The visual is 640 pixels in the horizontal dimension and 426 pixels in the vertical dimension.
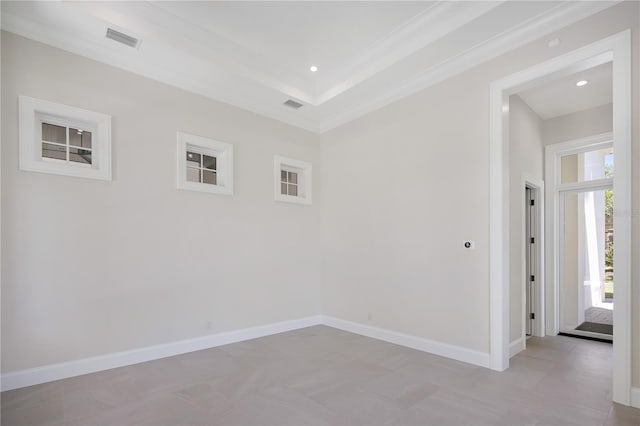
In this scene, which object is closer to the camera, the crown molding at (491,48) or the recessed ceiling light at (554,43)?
the crown molding at (491,48)

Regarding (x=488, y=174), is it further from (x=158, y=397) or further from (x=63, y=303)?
(x=63, y=303)

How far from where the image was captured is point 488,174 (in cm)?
364

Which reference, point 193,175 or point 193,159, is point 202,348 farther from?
point 193,159

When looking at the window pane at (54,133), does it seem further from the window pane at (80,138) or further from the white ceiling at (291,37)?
the white ceiling at (291,37)

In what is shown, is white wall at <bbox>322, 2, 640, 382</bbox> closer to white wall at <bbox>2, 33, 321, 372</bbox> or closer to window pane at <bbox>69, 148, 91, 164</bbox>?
white wall at <bbox>2, 33, 321, 372</bbox>

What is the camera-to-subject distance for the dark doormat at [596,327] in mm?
4820

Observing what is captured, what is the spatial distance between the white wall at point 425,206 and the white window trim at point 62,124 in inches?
131

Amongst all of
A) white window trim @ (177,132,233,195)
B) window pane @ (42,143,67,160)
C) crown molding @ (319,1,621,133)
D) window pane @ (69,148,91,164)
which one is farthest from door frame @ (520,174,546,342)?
window pane @ (42,143,67,160)

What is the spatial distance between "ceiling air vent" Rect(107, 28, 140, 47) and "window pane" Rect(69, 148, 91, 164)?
1.25 metres

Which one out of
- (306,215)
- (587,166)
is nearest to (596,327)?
(587,166)

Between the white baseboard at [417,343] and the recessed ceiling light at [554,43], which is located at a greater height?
the recessed ceiling light at [554,43]

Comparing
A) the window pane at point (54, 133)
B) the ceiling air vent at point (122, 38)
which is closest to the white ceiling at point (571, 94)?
the ceiling air vent at point (122, 38)

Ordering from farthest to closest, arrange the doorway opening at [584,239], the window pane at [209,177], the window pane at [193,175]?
the doorway opening at [584,239]
the window pane at [209,177]
the window pane at [193,175]

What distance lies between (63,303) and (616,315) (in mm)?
5136
